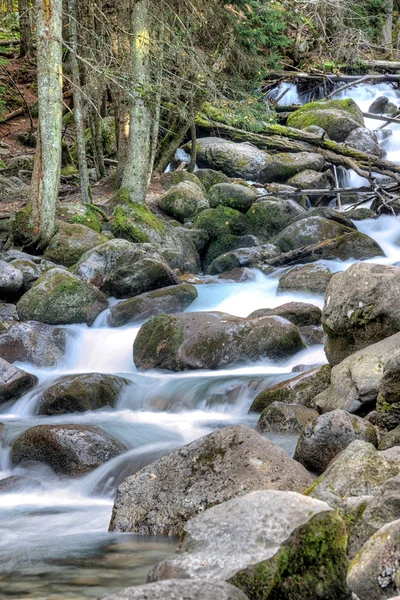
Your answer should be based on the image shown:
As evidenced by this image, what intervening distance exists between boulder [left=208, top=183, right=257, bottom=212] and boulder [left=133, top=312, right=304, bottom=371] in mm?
6489

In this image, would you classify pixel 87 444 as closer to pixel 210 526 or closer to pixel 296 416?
pixel 296 416

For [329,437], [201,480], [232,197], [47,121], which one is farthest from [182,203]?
[201,480]

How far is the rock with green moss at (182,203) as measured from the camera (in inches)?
653

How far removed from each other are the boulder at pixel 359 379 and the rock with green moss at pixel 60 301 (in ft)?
17.9

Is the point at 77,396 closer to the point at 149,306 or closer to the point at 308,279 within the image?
the point at 149,306

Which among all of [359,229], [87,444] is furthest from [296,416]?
[359,229]

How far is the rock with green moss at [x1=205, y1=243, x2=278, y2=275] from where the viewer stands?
14.0m

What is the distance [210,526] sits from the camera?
3.20 m

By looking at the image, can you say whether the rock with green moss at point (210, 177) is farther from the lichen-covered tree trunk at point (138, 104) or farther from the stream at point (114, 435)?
the stream at point (114, 435)

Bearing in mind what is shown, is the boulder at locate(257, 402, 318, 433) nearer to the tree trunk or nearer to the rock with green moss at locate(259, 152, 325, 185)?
the rock with green moss at locate(259, 152, 325, 185)

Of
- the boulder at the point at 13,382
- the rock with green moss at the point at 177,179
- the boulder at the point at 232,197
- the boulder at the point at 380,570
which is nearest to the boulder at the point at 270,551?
the boulder at the point at 380,570

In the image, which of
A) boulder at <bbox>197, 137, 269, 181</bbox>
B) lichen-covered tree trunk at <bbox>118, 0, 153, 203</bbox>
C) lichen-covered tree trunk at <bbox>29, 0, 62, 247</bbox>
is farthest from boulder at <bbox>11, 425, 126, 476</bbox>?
boulder at <bbox>197, 137, 269, 181</bbox>

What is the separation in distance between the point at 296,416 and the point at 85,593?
321 centimetres

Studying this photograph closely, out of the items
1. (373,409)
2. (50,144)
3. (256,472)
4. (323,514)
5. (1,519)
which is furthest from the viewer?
(50,144)
